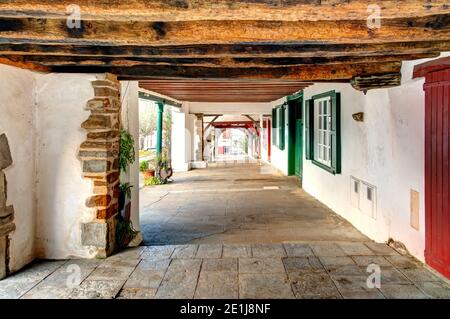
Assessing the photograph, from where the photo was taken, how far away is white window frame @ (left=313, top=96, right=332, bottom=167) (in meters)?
6.23

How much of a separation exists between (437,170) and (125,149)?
303cm

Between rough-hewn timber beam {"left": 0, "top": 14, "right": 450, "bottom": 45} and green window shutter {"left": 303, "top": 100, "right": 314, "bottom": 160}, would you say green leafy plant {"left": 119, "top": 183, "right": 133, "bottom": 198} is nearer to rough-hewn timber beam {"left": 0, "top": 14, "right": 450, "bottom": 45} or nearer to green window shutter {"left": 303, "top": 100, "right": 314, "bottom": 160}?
rough-hewn timber beam {"left": 0, "top": 14, "right": 450, "bottom": 45}

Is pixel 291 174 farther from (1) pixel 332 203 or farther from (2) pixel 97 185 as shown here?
(2) pixel 97 185

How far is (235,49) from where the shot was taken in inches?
108

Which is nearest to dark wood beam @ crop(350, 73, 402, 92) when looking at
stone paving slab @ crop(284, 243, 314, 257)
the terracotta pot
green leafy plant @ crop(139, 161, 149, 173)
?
stone paving slab @ crop(284, 243, 314, 257)

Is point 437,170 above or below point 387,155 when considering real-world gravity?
below

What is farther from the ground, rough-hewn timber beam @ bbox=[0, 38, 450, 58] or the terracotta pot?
rough-hewn timber beam @ bbox=[0, 38, 450, 58]

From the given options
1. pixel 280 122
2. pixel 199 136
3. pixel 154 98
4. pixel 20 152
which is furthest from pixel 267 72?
pixel 199 136

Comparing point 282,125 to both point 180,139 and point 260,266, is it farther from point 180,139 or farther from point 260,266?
point 260,266

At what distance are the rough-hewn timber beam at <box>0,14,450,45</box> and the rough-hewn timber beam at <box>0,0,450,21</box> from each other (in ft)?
1.21

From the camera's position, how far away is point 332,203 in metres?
6.15
